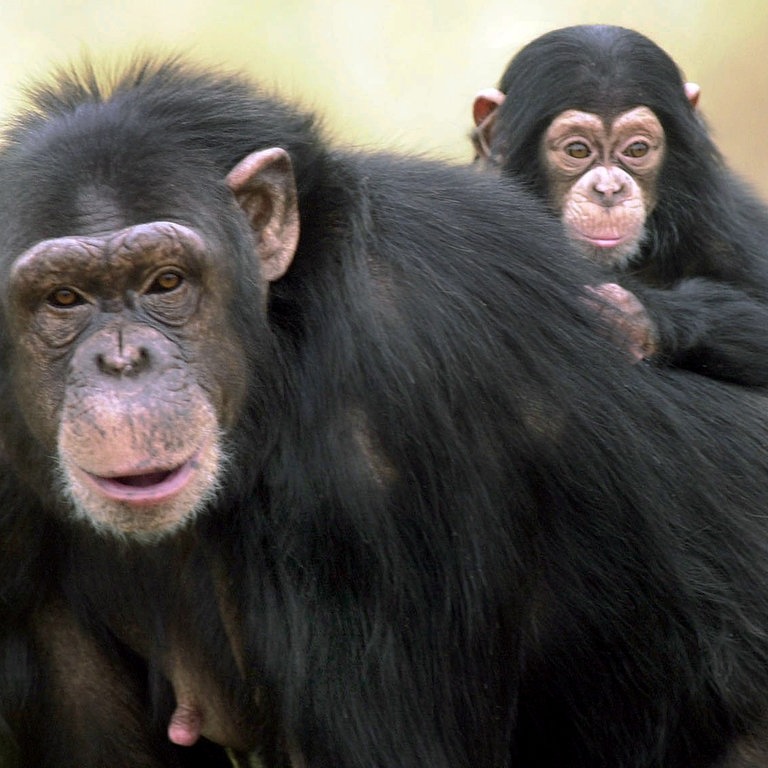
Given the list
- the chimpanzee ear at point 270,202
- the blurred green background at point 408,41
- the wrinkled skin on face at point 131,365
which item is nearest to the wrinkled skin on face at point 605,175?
the chimpanzee ear at point 270,202

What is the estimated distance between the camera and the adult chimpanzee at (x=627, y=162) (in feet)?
20.0

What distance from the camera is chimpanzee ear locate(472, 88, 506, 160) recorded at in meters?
6.74

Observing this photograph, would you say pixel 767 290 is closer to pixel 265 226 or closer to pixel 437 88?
pixel 265 226

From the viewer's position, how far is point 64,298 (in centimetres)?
409

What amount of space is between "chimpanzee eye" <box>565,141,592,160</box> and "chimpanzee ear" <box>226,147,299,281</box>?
2.27 metres

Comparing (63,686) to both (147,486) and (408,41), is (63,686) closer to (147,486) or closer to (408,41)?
(147,486)

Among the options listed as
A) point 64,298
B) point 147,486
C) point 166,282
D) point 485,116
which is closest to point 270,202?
point 166,282

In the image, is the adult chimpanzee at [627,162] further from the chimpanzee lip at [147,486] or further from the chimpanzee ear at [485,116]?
the chimpanzee lip at [147,486]

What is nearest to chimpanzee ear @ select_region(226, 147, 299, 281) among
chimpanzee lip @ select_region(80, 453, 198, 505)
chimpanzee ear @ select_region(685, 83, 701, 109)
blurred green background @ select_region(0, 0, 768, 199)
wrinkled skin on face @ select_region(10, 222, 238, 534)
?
wrinkled skin on face @ select_region(10, 222, 238, 534)

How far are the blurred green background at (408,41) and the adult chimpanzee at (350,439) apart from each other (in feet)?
24.2

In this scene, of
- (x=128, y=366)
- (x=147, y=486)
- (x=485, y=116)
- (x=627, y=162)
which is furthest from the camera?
(x=485, y=116)

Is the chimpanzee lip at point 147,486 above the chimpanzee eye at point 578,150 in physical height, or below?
below

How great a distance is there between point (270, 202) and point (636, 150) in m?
2.47

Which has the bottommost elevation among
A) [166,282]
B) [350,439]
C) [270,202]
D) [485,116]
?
[350,439]
